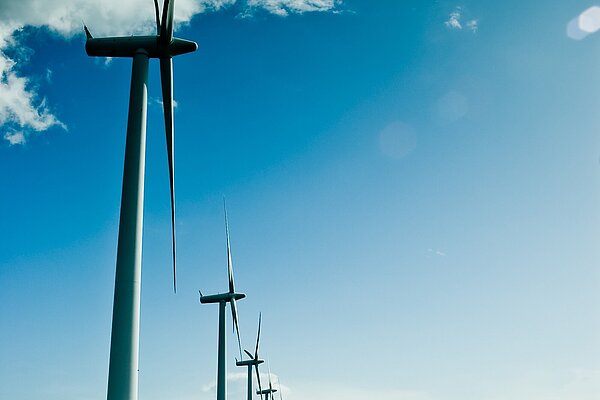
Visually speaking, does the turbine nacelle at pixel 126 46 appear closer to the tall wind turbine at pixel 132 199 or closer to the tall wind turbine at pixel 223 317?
the tall wind turbine at pixel 132 199

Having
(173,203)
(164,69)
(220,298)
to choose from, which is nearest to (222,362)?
(220,298)

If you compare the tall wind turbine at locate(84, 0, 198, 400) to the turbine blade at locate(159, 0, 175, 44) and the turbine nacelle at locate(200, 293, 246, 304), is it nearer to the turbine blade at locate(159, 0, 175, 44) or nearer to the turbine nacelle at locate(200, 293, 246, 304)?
the turbine blade at locate(159, 0, 175, 44)

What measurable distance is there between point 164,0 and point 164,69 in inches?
112

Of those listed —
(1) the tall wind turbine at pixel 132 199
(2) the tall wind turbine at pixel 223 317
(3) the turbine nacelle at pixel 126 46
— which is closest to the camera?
(1) the tall wind turbine at pixel 132 199

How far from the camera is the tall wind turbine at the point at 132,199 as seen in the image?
15281mm

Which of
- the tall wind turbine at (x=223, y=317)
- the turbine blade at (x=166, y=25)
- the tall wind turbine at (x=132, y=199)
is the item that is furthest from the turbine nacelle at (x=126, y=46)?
the tall wind turbine at (x=223, y=317)

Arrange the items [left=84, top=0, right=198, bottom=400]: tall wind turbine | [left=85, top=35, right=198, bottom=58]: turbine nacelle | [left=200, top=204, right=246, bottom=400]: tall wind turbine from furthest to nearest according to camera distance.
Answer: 1. [left=200, top=204, right=246, bottom=400]: tall wind turbine
2. [left=85, top=35, right=198, bottom=58]: turbine nacelle
3. [left=84, top=0, right=198, bottom=400]: tall wind turbine

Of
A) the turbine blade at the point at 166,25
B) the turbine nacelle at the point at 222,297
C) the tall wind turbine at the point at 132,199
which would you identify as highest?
the turbine nacelle at the point at 222,297

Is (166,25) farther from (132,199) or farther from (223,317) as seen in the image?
(223,317)

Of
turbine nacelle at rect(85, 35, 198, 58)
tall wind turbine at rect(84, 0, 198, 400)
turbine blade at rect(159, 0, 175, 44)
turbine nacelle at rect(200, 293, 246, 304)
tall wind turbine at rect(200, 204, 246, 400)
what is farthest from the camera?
turbine nacelle at rect(200, 293, 246, 304)

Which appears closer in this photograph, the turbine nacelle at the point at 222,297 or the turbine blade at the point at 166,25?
the turbine blade at the point at 166,25

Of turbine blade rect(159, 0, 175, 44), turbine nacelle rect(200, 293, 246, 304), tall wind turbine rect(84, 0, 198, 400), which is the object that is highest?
turbine nacelle rect(200, 293, 246, 304)

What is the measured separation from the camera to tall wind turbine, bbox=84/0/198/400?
15.3m

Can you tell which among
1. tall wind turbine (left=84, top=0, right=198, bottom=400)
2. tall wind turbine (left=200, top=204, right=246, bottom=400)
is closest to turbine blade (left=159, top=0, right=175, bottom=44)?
tall wind turbine (left=84, top=0, right=198, bottom=400)
